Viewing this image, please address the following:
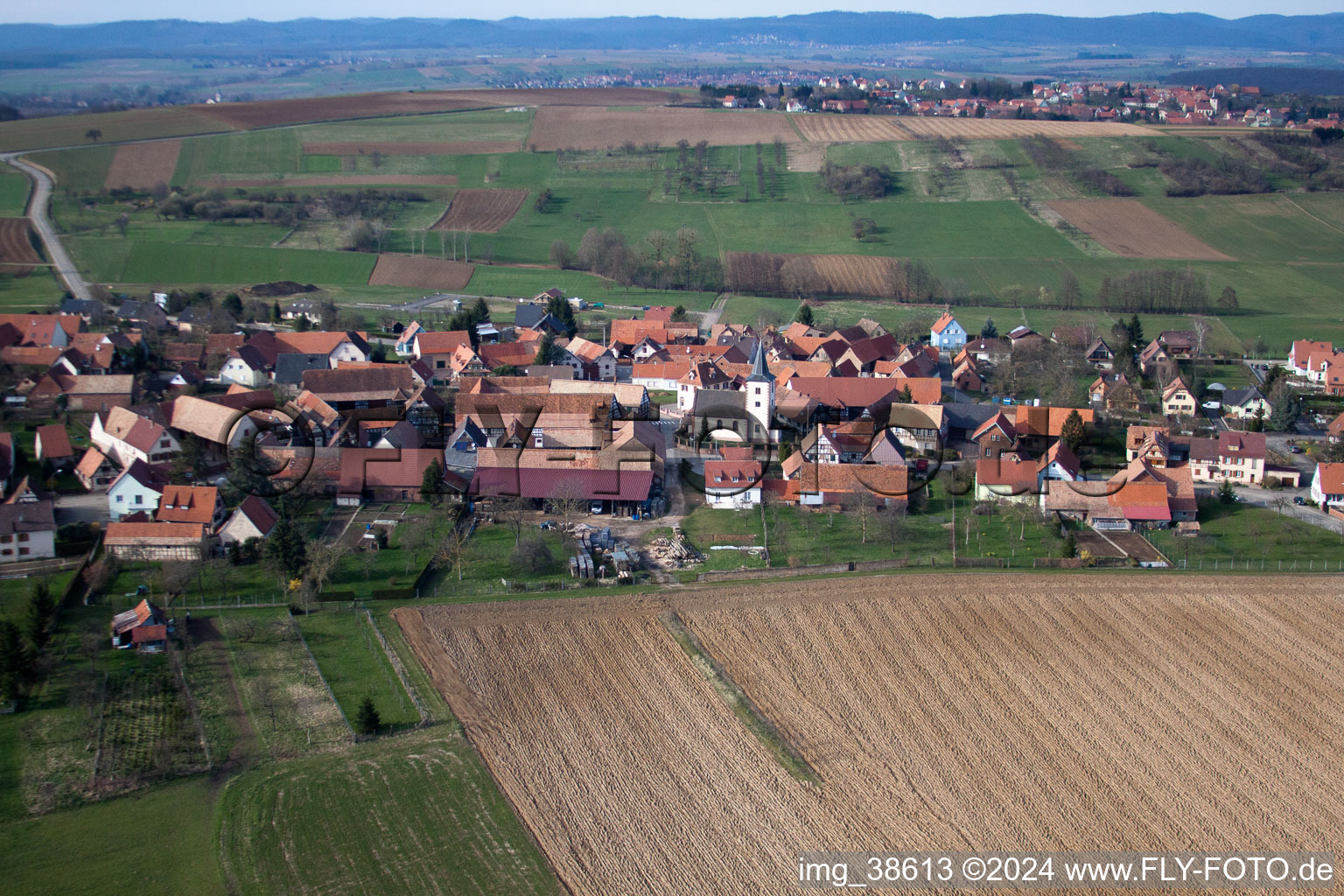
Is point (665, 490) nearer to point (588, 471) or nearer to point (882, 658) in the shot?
point (588, 471)

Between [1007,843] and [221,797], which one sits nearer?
[1007,843]

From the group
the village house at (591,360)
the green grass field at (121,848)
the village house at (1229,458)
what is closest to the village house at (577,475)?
the village house at (591,360)

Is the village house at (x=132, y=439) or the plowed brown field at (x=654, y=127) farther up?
the plowed brown field at (x=654, y=127)

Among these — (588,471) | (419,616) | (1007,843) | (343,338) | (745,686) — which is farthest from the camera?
(343,338)

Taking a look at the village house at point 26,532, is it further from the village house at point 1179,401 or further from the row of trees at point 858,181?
the row of trees at point 858,181

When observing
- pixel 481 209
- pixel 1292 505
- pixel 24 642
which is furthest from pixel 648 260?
pixel 24 642

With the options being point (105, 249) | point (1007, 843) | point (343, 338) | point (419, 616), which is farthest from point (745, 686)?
point (105, 249)
